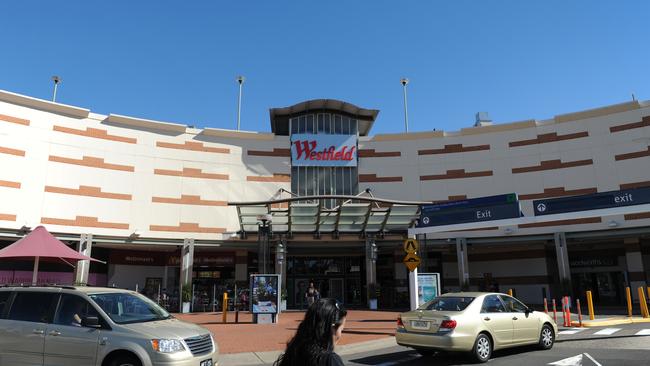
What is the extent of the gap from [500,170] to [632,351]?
22.5 m

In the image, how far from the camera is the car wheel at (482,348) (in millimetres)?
9469

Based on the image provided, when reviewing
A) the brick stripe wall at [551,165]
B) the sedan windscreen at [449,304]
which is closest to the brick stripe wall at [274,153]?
the brick stripe wall at [551,165]

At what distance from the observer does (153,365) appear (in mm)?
6898

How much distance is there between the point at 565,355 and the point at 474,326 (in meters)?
2.26

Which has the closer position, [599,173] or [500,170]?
[599,173]

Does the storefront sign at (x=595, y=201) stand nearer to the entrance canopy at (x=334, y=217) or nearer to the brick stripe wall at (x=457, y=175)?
the entrance canopy at (x=334, y=217)

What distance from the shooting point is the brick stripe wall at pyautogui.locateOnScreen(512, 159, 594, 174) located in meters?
30.2

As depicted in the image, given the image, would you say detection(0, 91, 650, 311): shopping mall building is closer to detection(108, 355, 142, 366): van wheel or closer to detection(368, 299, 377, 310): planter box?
detection(368, 299, 377, 310): planter box

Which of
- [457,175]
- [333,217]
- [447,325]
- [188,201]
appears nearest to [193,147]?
[188,201]

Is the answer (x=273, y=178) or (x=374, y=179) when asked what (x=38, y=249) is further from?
(x=374, y=179)

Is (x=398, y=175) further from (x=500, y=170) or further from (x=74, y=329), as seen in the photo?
(x=74, y=329)

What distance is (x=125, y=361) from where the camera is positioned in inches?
279

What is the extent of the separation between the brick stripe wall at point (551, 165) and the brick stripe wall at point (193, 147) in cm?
1998

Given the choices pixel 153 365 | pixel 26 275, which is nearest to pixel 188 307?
pixel 26 275
